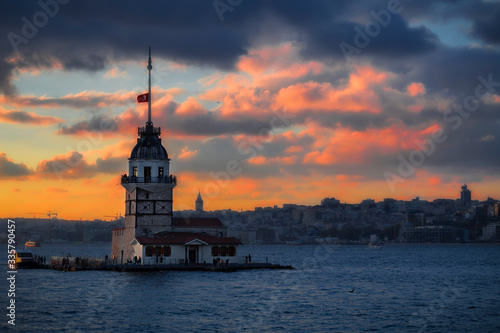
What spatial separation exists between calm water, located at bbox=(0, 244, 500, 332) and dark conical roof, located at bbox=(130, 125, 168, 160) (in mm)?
14872

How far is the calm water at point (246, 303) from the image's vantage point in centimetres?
4925

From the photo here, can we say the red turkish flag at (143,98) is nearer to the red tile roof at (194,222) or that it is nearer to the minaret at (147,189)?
the minaret at (147,189)

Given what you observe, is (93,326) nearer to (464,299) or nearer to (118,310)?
(118,310)

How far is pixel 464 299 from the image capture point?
64.8 meters

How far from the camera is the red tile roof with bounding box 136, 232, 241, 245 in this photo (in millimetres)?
86500

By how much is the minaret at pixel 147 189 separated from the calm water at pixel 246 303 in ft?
25.5

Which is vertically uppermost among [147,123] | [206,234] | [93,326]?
[147,123]

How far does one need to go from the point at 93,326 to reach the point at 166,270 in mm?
36186

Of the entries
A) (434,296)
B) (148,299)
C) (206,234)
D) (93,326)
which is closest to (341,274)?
(206,234)

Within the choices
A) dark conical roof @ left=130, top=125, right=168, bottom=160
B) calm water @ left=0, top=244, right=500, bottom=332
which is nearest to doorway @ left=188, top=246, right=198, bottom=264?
calm water @ left=0, top=244, right=500, bottom=332

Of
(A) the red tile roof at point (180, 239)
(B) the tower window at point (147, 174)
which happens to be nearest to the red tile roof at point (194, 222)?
(A) the red tile roof at point (180, 239)

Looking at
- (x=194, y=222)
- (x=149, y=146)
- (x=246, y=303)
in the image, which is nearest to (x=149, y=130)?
(x=149, y=146)

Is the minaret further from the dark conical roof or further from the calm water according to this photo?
the calm water

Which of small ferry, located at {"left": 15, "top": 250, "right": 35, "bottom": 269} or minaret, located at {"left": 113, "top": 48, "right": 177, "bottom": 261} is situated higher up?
minaret, located at {"left": 113, "top": 48, "right": 177, "bottom": 261}
